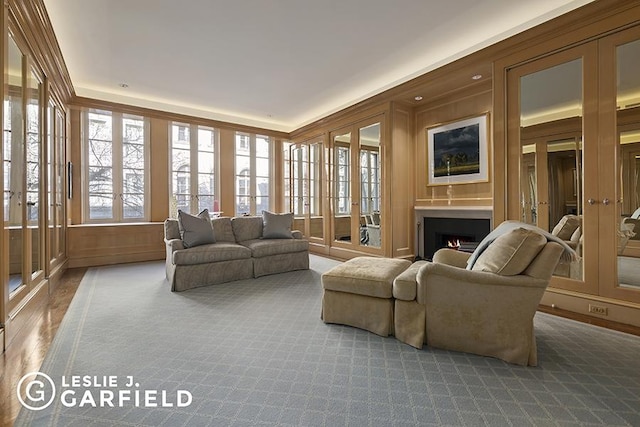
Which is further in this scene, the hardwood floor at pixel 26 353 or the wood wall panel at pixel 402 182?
the wood wall panel at pixel 402 182

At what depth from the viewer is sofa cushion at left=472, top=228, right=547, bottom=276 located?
1859 mm

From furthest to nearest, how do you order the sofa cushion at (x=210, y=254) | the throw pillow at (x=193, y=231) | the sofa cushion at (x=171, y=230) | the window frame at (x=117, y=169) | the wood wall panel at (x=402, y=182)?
1. the window frame at (x=117, y=169)
2. the wood wall panel at (x=402, y=182)
3. the sofa cushion at (x=171, y=230)
4. the throw pillow at (x=193, y=231)
5. the sofa cushion at (x=210, y=254)

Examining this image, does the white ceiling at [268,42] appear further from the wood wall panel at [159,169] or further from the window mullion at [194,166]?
the window mullion at [194,166]

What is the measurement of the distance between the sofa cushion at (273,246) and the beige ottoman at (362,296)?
1.78 metres

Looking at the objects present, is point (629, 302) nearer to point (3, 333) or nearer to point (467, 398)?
point (467, 398)

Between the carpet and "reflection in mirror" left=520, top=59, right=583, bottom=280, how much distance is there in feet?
3.09

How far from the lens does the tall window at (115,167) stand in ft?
17.1

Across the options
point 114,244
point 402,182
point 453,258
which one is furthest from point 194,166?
point 453,258

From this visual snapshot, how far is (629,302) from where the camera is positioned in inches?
97.0

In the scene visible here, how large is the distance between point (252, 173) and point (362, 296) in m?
5.11

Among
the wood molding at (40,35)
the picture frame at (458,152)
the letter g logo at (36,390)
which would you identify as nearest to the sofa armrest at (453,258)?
the picture frame at (458,152)

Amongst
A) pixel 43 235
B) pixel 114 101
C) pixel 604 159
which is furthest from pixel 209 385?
pixel 114 101

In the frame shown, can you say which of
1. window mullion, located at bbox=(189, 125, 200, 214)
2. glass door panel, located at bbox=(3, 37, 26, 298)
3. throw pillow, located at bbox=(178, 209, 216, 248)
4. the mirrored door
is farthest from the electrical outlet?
window mullion, located at bbox=(189, 125, 200, 214)

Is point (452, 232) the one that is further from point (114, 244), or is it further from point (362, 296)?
point (114, 244)
